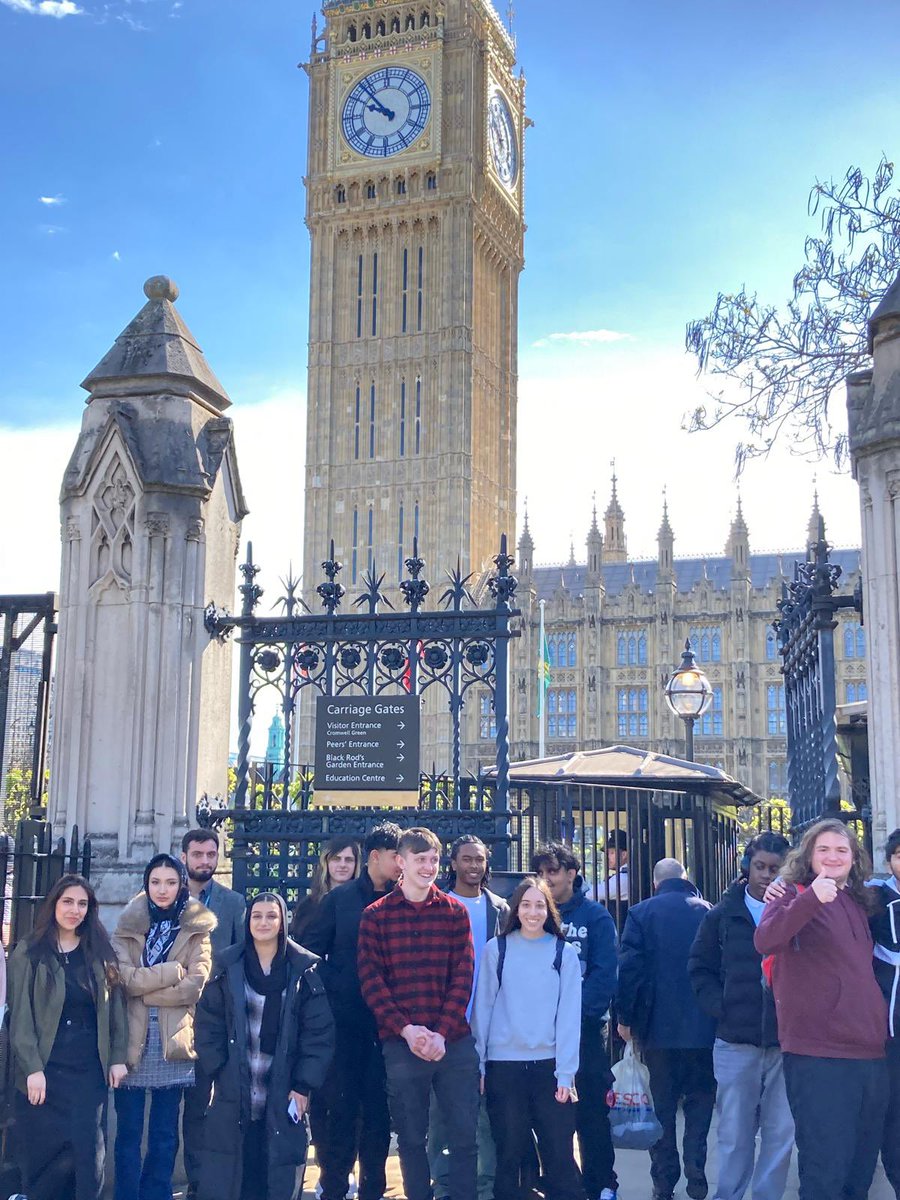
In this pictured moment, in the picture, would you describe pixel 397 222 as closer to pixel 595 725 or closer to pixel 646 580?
pixel 646 580

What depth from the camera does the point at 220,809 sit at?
6.04 metres

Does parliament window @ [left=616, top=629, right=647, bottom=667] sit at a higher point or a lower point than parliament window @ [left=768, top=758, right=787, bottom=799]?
higher

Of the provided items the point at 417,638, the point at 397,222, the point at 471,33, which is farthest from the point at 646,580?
the point at 417,638

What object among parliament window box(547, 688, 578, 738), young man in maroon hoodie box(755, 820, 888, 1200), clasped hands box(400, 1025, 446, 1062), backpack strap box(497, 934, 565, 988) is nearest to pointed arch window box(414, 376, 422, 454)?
parliament window box(547, 688, 578, 738)

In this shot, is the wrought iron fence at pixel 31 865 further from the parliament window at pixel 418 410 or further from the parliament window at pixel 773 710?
the parliament window at pixel 418 410

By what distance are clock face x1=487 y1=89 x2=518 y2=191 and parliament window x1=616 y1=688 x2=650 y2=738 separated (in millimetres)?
23360

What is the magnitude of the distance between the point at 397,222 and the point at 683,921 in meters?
53.2

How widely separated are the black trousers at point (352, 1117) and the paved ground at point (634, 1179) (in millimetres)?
349

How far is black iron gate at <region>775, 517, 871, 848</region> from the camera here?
17.4ft

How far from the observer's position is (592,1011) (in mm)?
4984

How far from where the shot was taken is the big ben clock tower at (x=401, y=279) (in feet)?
178

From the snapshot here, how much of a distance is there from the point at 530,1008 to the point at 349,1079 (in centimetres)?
80

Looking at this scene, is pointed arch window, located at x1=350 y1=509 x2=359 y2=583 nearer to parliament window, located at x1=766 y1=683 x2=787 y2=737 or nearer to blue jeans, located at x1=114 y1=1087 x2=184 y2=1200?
parliament window, located at x1=766 y1=683 x2=787 y2=737

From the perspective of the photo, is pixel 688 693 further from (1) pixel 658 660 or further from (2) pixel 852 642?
(1) pixel 658 660
